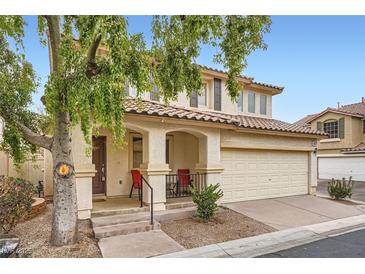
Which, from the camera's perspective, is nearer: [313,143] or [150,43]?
[150,43]

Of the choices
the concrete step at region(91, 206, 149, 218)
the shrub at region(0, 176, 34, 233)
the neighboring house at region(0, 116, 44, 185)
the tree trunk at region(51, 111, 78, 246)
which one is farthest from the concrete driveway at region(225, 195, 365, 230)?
the neighboring house at region(0, 116, 44, 185)

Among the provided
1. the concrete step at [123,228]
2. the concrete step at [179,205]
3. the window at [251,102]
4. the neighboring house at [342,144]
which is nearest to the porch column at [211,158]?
the concrete step at [179,205]

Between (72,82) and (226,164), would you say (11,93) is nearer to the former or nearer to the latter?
(72,82)

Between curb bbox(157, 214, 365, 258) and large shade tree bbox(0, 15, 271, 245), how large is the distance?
9.14 feet

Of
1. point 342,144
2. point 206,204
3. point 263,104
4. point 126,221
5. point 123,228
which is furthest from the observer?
point 342,144

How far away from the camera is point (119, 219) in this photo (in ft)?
21.7

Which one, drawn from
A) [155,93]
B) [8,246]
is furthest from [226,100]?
[8,246]

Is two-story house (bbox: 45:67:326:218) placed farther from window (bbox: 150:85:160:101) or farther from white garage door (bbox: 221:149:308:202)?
window (bbox: 150:85:160:101)

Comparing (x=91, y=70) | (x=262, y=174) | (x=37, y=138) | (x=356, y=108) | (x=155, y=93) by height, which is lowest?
(x=262, y=174)

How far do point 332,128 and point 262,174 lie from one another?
50.9 ft

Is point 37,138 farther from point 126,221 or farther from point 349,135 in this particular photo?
point 349,135

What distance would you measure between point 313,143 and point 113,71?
10.7 meters
